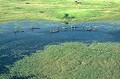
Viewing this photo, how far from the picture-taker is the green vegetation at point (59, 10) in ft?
253

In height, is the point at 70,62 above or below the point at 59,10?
below

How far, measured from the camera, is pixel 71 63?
4619 centimetres

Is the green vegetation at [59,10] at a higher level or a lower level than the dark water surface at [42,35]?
higher

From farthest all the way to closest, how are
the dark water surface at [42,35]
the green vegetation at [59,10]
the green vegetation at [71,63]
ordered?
the green vegetation at [59,10] → the dark water surface at [42,35] → the green vegetation at [71,63]

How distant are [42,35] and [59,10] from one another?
20.6 metres

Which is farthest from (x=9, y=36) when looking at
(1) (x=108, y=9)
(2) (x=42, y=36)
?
(1) (x=108, y=9)

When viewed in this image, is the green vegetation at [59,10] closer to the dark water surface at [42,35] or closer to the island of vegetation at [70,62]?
the island of vegetation at [70,62]

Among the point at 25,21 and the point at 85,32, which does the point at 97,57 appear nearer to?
the point at 85,32

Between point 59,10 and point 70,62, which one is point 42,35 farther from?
point 59,10

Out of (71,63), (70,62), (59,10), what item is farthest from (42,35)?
(59,10)

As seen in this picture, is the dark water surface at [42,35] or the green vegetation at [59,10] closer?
the dark water surface at [42,35]

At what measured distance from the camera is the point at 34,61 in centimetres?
4784

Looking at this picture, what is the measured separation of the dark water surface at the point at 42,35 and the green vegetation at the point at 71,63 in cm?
353

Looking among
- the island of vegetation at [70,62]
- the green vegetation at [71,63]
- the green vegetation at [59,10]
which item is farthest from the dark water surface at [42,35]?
the green vegetation at [59,10]
